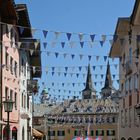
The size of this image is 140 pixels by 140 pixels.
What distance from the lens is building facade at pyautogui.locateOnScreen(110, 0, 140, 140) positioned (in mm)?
37000

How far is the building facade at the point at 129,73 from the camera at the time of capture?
3700cm

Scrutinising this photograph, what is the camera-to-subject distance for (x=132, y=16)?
120 ft

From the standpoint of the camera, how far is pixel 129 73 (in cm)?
4038

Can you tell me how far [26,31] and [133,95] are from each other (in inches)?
387

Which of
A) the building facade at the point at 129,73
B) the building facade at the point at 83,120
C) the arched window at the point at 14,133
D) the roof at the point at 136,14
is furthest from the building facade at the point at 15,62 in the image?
the building facade at the point at 83,120

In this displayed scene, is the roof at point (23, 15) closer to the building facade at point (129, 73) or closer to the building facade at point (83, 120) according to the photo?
the building facade at point (129, 73)

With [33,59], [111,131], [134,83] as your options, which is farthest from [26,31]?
[111,131]

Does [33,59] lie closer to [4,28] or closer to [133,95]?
[133,95]

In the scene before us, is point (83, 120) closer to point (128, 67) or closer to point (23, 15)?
point (128, 67)

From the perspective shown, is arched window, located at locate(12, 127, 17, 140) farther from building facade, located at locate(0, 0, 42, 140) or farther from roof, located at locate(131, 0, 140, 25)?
roof, located at locate(131, 0, 140, 25)

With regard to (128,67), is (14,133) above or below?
below

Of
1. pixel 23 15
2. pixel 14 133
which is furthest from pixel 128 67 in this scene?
pixel 14 133

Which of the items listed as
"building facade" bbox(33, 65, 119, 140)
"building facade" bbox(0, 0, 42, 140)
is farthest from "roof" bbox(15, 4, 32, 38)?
"building facade" bbox(33, 65, 119, 140)

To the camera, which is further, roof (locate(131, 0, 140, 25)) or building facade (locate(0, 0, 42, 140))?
roof (locate(131, 0, 140, 25))
